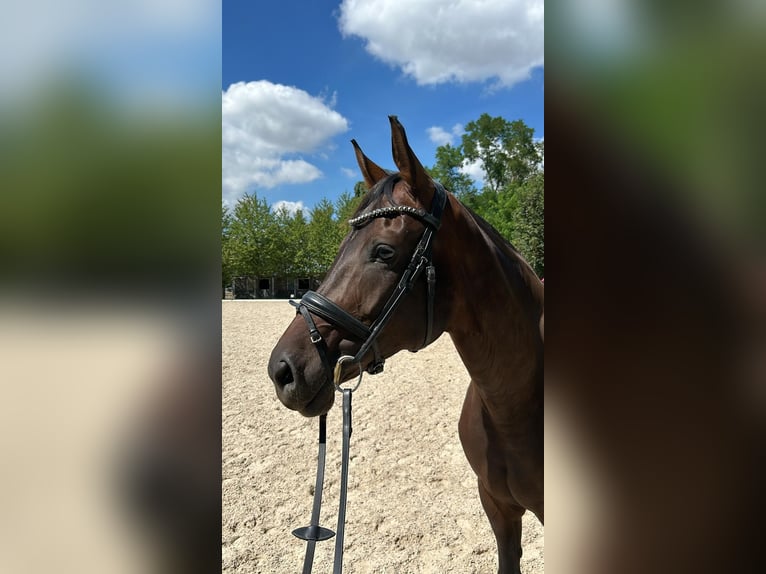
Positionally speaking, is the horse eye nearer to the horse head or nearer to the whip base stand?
the horse head

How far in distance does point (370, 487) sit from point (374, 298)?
13.6ft

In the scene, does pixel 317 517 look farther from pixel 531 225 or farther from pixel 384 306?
pixel 531 225

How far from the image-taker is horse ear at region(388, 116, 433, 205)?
2.04m

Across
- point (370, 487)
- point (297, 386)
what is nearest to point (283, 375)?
point (297, 386)

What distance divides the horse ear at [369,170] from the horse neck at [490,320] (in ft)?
1.63

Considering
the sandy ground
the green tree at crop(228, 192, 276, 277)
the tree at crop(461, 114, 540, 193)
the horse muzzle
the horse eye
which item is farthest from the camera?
the green tree at crop(228, 192, 276, 277)

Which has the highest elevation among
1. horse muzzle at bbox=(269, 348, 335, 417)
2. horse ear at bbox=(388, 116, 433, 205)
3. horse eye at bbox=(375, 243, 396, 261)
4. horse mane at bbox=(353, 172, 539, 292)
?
horse ear at bbox=(388, 116, 433, 205)

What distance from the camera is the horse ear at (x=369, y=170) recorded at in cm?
246

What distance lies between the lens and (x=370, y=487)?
5414mm
